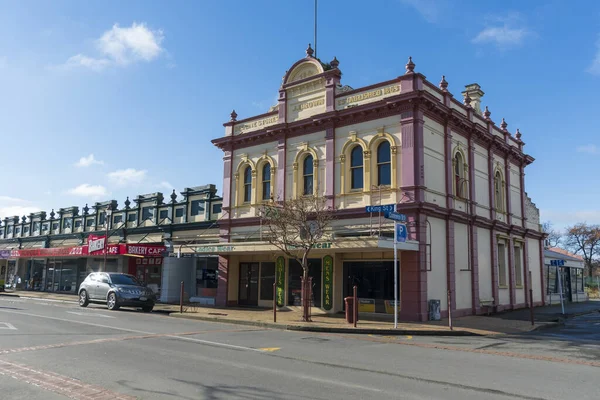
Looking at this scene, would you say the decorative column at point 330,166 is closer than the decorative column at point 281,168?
Yes

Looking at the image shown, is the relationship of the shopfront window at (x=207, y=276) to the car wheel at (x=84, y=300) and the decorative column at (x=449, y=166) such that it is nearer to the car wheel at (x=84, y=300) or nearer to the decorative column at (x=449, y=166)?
the car wheel at (x=84, y=300)

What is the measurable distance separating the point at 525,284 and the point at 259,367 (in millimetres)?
21910

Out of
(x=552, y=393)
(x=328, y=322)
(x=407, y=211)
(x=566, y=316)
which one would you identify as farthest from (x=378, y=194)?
(x=552, y=393)

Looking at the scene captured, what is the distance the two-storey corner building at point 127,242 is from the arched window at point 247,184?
2975mm

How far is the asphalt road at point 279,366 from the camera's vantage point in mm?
7023

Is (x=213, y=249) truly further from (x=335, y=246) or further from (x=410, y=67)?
(x=410, y=67)

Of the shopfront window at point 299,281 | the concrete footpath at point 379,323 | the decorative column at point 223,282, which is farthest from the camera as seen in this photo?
the decorative column at point 223,282

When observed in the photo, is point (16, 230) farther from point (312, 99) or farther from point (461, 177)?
point (461, 177)

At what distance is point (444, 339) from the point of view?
566 inches

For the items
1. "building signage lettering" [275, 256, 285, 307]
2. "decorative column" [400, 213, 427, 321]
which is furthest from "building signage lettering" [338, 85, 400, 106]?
"building signage lettering" [275, 256, 285, 307]

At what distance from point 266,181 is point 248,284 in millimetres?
5077

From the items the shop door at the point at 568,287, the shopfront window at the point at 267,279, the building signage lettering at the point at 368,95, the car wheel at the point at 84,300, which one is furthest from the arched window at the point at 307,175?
the shop door at the point at 568,287

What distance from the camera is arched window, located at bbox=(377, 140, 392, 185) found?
67.4ft

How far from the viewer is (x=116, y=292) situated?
22.2 meters
